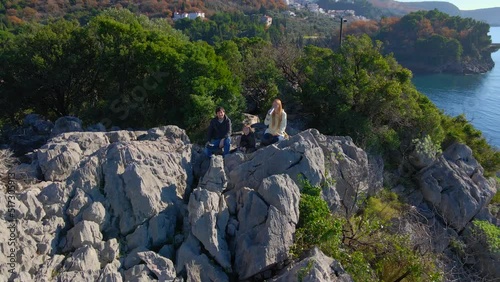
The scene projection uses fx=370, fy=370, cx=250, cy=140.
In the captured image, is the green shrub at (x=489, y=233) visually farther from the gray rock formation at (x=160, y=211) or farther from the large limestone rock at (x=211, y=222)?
the large limestone rock at (x=211, y=222)

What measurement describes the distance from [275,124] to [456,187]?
26.9ft

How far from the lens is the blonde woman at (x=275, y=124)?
10.9 m

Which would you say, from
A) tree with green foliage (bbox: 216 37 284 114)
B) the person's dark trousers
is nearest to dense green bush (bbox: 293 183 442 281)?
the person's dark trousers

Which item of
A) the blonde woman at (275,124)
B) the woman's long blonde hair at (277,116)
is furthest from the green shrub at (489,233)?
the woman's long blonde hair at (277,116)

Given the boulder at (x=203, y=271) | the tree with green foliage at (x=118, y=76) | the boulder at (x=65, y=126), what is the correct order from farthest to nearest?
1. the tree with green foliage at (x=118, y=76)
2. the boulder at (x=65, y=126)
3. the boulder at (x=203, y=271)

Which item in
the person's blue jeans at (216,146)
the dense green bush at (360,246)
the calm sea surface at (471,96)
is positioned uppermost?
the person's blue jeans at (216,146)

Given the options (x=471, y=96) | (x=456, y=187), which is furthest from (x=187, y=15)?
(x=456, y=187)

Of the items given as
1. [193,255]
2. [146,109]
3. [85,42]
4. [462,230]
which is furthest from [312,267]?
[85,42]

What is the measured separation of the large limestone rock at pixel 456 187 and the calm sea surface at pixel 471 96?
15317 millimetres

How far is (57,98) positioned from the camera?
59.6 ft

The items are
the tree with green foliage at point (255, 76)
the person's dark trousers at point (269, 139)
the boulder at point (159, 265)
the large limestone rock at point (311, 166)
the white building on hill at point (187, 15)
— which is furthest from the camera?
the white building on hill at point (187, 15)

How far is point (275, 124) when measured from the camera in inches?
436

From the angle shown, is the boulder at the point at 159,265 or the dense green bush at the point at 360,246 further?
the dense green bush at the point at 360,246

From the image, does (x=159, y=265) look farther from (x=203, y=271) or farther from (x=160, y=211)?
(x=160, y=211)
